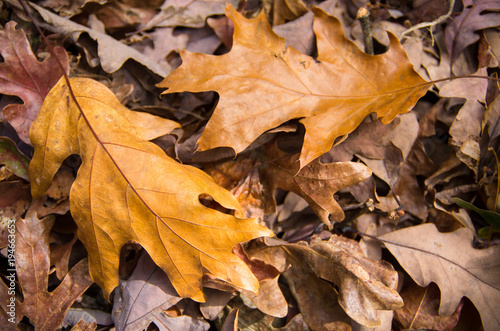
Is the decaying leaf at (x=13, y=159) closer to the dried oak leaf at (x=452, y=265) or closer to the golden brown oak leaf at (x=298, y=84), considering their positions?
the golden brown oak leaf at (x=298, y=84)

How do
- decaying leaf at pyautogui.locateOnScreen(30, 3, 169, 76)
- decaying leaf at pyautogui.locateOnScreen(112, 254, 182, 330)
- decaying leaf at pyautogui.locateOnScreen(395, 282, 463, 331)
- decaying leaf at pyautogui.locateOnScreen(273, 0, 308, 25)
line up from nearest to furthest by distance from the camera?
decaying leaf at pyautogui.locateOnScreen(112, 254, 182, 330)
decaying leaf at pyautogui.locateOnScreen(395, 282, 463, 331)
decaying leaf at pyautogui.locateOnScreen(30, 3, 169, 76)
decaying leaf at pyautogui.locateOnScreen(273, 0, 308, 25)

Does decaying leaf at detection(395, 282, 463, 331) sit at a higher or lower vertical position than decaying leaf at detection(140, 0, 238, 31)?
lower

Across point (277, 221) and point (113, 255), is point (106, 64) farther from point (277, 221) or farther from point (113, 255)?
point (277, 221)

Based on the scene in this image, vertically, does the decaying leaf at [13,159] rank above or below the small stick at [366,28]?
below

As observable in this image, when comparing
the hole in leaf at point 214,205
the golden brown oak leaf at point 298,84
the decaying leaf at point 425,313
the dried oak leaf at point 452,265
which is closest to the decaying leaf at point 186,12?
the golden brown oak leaf at point 298,84

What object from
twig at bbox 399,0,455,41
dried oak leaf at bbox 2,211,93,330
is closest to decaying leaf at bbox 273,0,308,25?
twig at bbox 399,0,455,41

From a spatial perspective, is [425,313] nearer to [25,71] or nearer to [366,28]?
[366,28]

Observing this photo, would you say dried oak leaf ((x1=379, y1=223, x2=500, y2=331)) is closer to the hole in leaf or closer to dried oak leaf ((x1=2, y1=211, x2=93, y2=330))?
the hole in leaf
